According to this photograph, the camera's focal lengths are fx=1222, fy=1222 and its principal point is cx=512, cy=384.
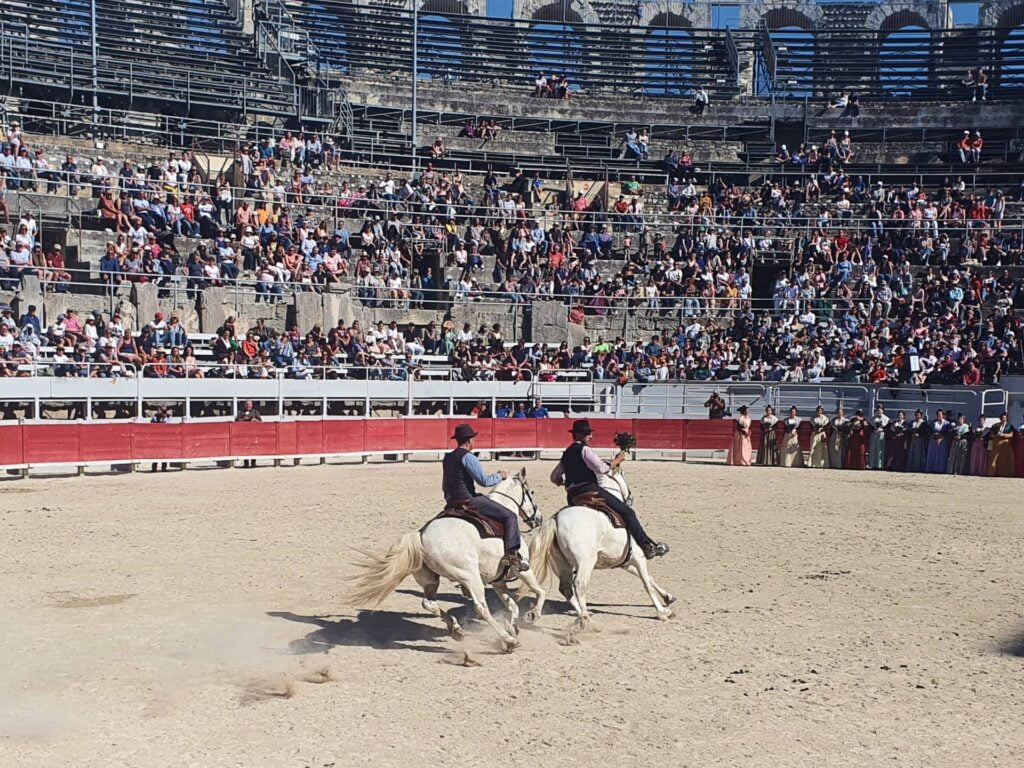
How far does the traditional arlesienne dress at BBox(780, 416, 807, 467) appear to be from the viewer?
2808cm

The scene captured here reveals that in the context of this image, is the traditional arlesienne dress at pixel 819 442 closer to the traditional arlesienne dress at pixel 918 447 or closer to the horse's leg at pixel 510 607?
the traditional arlesienne dress at pixel 918 447

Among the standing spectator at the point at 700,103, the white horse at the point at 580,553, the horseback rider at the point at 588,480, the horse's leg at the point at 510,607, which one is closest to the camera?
the horse's leg at the point at 510,607

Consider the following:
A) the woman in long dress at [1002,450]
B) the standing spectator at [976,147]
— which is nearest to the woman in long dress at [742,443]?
the woman in long dress at [1002,450]

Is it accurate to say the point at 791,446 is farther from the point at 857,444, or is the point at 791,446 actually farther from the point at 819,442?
the point at 857,444

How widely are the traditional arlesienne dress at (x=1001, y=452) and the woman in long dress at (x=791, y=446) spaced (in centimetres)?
418

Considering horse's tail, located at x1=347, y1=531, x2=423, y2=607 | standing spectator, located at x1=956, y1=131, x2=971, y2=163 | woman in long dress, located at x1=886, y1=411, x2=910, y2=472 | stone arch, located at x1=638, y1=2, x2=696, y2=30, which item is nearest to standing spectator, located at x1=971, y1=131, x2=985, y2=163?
standing spectator, located at x1=956, y1=131, x2=971, y2=163

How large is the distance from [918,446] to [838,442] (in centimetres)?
176

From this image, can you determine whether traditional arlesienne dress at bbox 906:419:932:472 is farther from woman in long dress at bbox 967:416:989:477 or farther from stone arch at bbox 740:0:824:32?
stone arch at bbox 740:0:824:32

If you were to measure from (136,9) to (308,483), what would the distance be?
2375 centimetres

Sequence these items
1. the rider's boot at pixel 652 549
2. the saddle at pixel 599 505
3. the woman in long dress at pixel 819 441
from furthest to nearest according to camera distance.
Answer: the woman in long dress at pixel 819 441 < the rider's boot at pixel 652 549 < the saddle at pixel 599 505

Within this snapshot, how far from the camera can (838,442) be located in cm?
2780

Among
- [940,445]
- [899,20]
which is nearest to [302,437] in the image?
[940,445]

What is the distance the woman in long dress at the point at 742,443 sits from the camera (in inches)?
1112

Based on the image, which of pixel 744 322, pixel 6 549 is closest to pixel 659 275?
pixel 744 322
